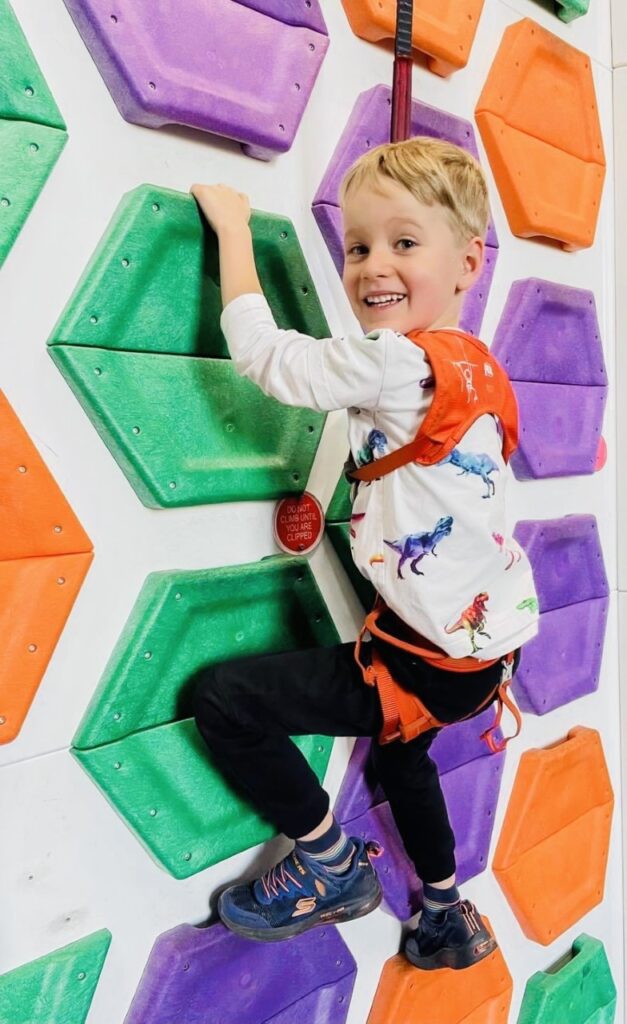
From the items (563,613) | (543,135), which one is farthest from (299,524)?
(543,135)

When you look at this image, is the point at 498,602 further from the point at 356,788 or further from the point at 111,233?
the point at 111,233

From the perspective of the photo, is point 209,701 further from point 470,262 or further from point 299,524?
point 470,262

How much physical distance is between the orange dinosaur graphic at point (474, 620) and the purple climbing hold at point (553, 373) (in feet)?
1.43

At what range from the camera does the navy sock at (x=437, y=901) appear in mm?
1036

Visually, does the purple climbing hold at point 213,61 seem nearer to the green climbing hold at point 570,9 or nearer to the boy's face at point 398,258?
the boy's face at point 398,258

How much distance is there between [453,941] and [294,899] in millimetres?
279

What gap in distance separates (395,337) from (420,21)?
503mm

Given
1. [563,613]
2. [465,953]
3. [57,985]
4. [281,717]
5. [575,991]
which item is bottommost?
[575,991]

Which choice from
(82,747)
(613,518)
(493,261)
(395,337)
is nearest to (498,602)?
(395,337)

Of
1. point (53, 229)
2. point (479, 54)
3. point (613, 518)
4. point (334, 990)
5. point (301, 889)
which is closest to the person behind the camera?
point (53, 229)

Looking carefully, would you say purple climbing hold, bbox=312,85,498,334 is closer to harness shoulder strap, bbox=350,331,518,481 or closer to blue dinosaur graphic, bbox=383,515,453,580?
harness shoulder strap, bbox=350,331,518,481

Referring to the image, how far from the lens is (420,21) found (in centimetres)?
102

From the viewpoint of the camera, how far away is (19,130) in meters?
0.70

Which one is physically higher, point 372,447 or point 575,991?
point 372,447
